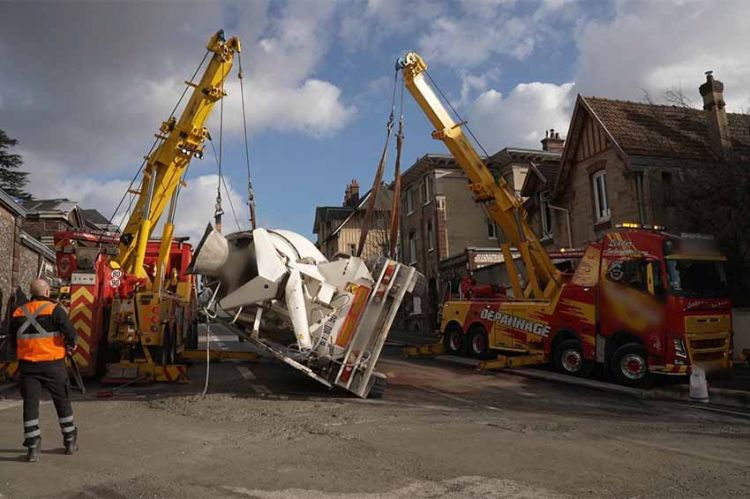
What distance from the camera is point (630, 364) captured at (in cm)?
1148

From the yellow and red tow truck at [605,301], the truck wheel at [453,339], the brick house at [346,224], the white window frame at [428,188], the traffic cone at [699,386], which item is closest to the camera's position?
the traffic cone at [699,386]

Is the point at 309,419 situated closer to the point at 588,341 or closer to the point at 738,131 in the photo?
the point at 588,341

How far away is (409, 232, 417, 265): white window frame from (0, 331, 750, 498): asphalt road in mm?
→ 24845

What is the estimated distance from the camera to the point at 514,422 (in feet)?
25.5

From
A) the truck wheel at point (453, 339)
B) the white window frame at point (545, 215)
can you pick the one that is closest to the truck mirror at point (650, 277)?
the truck wheel at point (453, 339)

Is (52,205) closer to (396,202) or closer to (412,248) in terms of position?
(412,248)

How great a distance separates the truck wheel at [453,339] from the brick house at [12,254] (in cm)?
1146

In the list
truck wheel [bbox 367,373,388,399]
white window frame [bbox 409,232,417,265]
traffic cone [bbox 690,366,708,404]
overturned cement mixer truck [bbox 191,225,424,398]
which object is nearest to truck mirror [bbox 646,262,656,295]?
traffic cone [bbox 690,366,708,404]

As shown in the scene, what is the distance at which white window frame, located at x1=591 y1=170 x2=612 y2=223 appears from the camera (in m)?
20.8

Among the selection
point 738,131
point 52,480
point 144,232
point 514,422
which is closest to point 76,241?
point 144,232

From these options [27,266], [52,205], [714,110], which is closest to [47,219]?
[52,205]

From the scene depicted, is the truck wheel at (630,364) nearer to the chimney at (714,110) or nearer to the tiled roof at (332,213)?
the chimney at (714,110)

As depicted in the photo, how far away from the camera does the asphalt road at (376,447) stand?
4.95m

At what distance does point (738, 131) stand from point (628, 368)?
1291 cm
